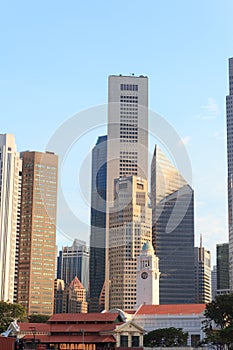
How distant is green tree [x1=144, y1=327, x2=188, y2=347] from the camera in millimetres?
145375

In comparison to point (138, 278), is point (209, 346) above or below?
below

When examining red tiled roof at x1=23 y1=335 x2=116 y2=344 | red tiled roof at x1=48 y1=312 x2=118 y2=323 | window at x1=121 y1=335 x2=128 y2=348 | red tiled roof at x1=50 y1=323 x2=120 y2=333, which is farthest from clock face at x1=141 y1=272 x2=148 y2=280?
red tiled roof at x1=23 y1=335 x2=116 y2=344

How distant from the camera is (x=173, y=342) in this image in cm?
14525

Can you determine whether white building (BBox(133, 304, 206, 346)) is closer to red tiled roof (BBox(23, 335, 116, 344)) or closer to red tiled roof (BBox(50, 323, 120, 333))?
red tiled roof (BBox(50, 323, 120, 333))

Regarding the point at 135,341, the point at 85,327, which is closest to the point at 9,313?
the point at 85,327

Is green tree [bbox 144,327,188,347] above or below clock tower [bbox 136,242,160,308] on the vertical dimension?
below

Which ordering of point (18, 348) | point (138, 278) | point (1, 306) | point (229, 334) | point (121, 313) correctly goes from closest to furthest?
point (18, 348), point (229, 334), point (121, 313), point (1, 306), point (138, 278)

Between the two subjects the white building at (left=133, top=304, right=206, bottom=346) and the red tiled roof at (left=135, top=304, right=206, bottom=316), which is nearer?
the white building at (left=133, top=304, right=206, bottom=346)

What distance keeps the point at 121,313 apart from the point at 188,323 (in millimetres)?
17828

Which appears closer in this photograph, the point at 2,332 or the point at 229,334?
the point at 229,334

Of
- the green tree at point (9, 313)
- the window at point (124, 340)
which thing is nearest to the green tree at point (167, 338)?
the window at point (124, 340)

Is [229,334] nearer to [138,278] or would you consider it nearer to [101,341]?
[101,341]

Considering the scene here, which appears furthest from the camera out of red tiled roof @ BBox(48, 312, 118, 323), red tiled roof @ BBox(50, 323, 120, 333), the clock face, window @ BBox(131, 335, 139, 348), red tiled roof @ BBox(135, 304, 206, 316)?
the clock face

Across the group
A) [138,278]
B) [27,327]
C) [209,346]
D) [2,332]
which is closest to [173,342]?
[209,346]
